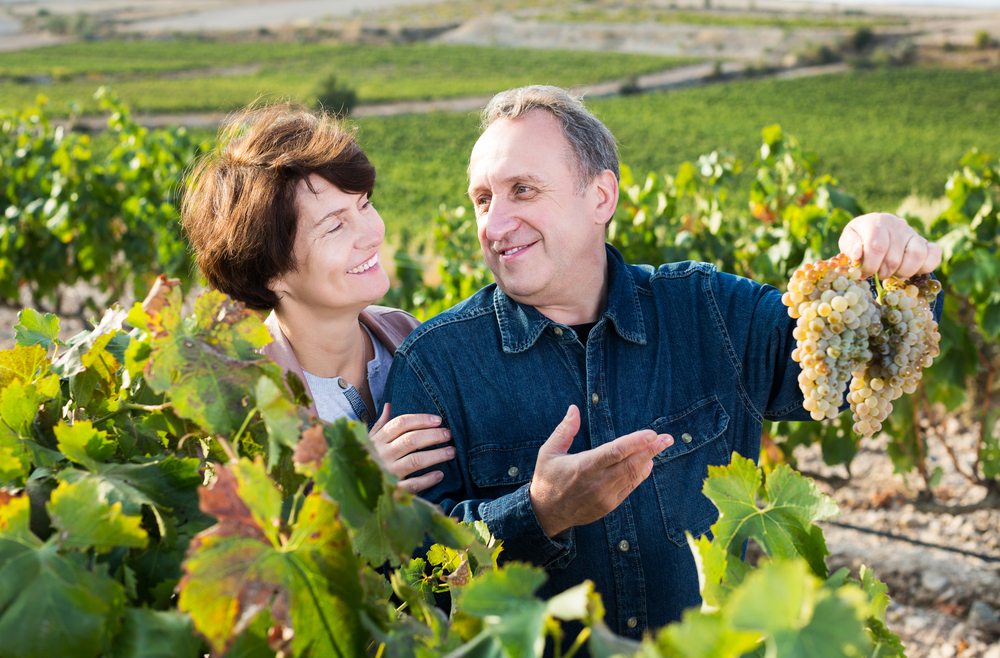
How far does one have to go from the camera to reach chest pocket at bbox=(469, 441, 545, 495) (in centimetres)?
189

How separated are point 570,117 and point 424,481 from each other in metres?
1.02

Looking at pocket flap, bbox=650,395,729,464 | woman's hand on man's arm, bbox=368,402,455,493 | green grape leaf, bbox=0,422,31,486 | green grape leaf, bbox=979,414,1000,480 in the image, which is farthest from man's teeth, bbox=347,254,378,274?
green grape leaf, bbox=979,414,1000,480

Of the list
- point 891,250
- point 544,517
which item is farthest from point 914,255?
point 544,517

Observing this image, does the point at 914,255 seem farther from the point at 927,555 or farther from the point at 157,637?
the point at 927,555

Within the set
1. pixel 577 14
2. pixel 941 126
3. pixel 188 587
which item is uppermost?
pixel 577 14

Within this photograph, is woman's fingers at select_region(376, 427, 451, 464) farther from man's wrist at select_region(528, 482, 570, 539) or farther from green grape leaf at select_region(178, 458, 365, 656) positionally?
green grape leaf at select_region(178, 458, 365, 656)

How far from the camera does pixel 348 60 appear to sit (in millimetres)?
53469

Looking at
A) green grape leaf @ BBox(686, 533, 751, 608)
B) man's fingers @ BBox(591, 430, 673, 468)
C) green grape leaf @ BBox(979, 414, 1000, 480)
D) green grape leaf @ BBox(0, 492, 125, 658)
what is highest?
green grape leaf @ BBox(0, 492, 125, 658)

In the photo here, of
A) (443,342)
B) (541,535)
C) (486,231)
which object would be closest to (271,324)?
(443,342)

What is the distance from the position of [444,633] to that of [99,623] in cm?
28

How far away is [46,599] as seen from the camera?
1.97 feet

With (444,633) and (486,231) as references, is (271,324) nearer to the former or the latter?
(486,231)

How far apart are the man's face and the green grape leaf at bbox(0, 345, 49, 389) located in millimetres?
1190

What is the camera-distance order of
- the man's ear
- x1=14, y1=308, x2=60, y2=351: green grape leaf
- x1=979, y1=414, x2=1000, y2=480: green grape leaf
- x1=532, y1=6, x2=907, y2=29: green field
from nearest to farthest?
x1=14, y1=308, x2=60, y2=351: green grape leaf, the man's ear, x1=979, y1=414, x2=1000, y2=480: green grape leaf, x1=532, y1=6, x2=907, y2=29: green field
